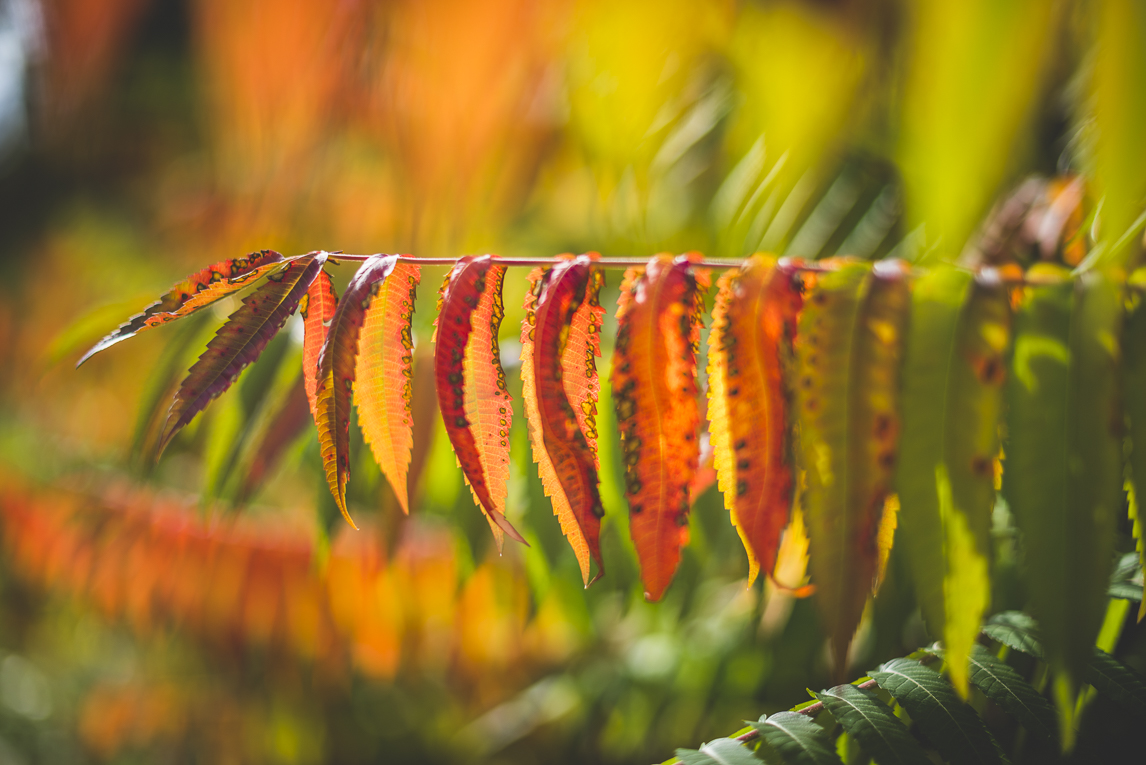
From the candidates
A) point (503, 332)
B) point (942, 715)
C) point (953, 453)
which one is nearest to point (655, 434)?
point (953, 453)

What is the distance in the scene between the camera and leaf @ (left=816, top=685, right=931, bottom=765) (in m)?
0.42

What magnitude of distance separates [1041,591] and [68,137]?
503cm

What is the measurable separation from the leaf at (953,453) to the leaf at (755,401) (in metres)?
0.08

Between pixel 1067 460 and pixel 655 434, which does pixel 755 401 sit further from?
pixel 1067 460

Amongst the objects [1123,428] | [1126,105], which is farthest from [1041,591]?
[1126,105]

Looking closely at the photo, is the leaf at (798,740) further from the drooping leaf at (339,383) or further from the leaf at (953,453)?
the drooping leaf at (339,383)

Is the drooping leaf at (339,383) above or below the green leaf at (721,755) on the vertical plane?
above

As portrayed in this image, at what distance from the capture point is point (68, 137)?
12.0 ft

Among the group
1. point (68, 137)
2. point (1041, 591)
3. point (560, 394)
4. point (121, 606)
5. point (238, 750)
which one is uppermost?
point (68, 137)

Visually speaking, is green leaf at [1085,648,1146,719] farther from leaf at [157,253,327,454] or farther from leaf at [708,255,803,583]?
leaf at [157,253,327,454]

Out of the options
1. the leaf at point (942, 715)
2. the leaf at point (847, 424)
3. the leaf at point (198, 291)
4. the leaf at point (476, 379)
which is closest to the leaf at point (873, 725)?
the leaf at point (942, 715)

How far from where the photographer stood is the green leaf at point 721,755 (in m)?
0.44

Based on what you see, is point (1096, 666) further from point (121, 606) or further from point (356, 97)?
point (356, 97)

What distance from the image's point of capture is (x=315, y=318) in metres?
0.43
